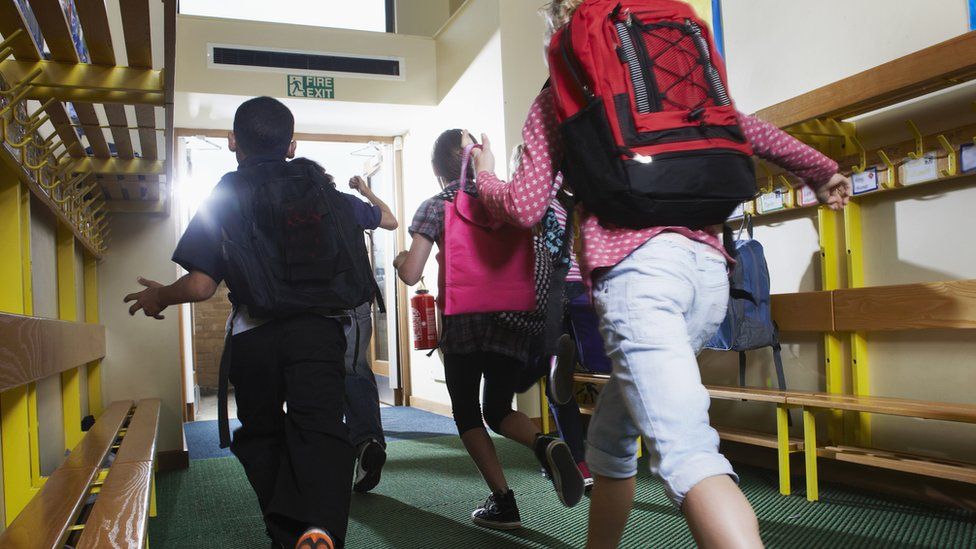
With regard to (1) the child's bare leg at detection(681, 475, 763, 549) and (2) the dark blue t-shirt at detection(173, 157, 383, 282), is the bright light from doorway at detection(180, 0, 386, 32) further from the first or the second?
(1) the child's bare leg at detection(681, 475, 763, 549)

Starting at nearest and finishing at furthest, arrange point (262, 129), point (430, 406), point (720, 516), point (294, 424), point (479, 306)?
point (720, 516)
point (294, 424)
point (262, 129)
point (479, 306)
point (430, 406)

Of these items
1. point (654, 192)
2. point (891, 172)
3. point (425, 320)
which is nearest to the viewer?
point (654, 192)

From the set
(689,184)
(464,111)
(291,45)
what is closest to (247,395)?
(689,184)

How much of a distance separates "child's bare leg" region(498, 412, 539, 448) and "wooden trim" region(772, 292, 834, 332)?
1.25 meters

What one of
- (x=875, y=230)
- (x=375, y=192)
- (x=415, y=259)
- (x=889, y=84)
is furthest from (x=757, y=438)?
(x=375, y=192)

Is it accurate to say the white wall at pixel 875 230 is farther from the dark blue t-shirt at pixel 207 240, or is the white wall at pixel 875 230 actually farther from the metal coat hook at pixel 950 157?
the dark blue t-shirt at pixel 207 240

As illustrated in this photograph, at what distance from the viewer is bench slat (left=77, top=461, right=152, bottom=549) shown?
1134 mm

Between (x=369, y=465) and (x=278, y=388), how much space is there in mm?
1196

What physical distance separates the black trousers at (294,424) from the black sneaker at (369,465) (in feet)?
3.61

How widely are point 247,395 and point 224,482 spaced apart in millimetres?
1690

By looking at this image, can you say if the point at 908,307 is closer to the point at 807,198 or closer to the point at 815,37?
the point at 807,198

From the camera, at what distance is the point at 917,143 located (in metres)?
2.48

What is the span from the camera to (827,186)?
4.46 feet

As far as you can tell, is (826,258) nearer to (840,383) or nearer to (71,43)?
(840,383)
